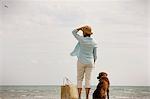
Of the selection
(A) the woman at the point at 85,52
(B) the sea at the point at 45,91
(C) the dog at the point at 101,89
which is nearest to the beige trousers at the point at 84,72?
(A) the woman at the point at 85,52

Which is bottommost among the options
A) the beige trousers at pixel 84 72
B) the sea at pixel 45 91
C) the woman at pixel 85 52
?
the sea at pixel 45 91

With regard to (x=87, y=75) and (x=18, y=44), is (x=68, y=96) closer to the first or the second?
(x=87, y=75)

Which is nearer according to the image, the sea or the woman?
the woman

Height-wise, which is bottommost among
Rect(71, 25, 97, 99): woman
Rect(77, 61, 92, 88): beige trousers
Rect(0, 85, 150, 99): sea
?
Rect(0, 85, 150, 99): sea

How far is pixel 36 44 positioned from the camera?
674cm

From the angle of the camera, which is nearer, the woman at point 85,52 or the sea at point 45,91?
the woman at point 85,52

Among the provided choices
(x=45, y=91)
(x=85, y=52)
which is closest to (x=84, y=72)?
(x=85, y=52)

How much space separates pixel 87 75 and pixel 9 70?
8.79 feet

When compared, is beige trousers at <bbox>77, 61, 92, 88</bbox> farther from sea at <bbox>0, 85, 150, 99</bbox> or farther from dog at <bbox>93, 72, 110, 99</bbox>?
sea at <bbox>0, 85, 150, 99</bbox>

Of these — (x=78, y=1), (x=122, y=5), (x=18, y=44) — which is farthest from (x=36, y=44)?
(x=122, y=5)

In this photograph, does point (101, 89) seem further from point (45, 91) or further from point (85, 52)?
point (45, 91)

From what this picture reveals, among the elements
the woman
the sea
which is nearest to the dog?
A: the woman

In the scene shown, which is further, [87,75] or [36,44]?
[36,44]

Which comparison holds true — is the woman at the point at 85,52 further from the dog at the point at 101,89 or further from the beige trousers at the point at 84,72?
the dog at the point at 101,89
